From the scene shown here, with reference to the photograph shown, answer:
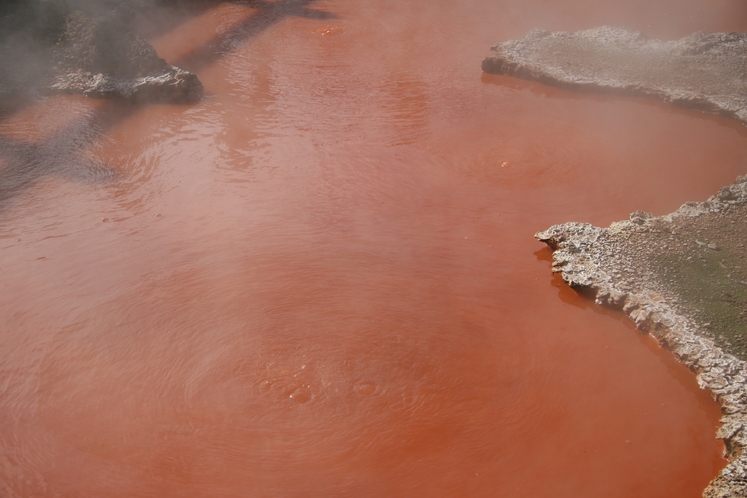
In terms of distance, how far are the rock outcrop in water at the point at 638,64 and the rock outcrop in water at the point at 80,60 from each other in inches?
164

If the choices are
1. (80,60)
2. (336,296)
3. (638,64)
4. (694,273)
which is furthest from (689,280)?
(80,60)

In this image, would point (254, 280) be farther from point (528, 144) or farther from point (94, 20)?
point (94, 20)

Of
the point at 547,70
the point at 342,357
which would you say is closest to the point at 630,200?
the point at 547,70

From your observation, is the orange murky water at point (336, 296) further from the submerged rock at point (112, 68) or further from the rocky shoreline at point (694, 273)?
the submerged rock at point (112, 68)

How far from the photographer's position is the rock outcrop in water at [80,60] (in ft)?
22.6

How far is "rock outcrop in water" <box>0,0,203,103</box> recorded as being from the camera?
6.88 meters

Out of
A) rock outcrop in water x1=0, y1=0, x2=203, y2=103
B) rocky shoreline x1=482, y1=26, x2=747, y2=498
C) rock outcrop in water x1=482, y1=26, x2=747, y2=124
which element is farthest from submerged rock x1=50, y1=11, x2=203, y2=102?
rocky shoreline x1=482, y1=26, x2=747, y2=498

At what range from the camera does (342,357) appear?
151 inches

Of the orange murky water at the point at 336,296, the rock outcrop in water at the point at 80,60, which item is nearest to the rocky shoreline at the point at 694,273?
the orange murky water at the point at 336,296

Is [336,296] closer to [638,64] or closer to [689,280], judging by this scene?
[689,280]

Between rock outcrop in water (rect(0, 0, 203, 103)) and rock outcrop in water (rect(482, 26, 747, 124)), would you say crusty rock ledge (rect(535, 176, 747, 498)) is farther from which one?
rock outcrop in water (rect(0, 0, 203, 103))

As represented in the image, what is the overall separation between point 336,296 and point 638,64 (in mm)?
5521

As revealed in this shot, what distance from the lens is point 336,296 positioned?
4301 millimetres

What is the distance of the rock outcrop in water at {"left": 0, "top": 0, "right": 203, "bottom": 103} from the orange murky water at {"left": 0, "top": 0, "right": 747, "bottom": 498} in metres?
0.28
